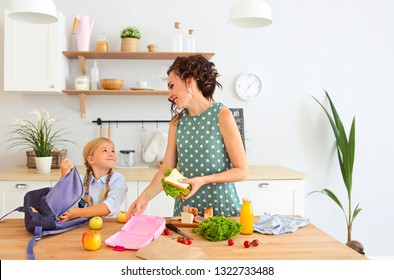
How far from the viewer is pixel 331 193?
391 cm

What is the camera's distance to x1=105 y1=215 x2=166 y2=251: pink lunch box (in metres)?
1.67

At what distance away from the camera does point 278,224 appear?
1.92 metres

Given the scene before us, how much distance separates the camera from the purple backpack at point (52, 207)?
71.4 inches

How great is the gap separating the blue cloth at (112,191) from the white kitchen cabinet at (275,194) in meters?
1.35

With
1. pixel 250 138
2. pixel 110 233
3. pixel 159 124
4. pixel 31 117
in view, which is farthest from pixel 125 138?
pixel 110 233

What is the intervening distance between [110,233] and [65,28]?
250 cm

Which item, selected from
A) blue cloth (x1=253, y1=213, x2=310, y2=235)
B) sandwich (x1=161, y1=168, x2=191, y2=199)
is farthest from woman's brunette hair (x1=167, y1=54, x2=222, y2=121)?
blue cloth (x1=253, y1=213, x2=310, y2=235)

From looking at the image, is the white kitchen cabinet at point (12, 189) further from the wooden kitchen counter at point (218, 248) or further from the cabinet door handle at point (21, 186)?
the wooden kitchen counter at point (218, 248)

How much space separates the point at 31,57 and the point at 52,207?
82.9 inches

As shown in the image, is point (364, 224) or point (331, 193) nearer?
point (331, 193)

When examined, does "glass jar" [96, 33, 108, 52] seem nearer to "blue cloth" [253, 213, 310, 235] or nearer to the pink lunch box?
the pink lunch box

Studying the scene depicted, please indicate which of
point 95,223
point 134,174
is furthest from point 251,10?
point 134,174

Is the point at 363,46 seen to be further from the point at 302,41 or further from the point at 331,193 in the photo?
the point at 331,193
